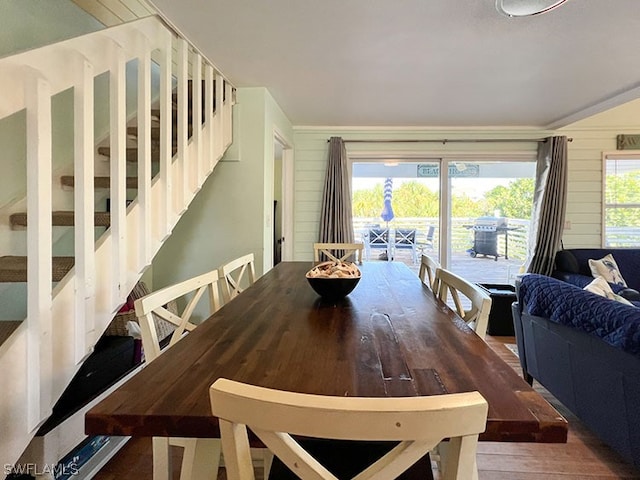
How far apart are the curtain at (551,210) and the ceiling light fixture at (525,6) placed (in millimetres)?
3118

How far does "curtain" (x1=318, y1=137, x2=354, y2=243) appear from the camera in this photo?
4535 mm

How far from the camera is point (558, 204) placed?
4352 millimetres

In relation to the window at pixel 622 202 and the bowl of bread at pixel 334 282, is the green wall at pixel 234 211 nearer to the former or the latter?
the bowl of bread at pixel 334 282

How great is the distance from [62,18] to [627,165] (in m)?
5.94

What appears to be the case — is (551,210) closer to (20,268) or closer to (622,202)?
(622,202)

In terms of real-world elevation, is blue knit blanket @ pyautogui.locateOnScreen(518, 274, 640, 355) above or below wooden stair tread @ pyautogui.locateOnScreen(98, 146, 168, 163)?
below

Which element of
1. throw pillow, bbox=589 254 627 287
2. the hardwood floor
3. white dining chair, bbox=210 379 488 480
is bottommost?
the hardwood floor

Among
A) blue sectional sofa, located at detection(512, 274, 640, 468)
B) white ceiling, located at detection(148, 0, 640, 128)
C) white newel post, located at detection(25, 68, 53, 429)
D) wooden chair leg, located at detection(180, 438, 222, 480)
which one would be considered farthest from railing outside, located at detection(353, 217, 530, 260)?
wooden chair leg, located at detection(180, 438, 222, 480)

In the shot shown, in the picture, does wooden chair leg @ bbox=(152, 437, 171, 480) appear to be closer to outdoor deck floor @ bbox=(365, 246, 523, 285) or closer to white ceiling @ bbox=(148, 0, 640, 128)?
white ceiling @ bbox=(148, 0, 640, 128)

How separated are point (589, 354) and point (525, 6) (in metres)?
1.77

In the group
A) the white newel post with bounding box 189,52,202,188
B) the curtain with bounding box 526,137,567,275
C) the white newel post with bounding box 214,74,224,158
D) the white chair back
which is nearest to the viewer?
the white chair back

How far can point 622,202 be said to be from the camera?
15.1 ft

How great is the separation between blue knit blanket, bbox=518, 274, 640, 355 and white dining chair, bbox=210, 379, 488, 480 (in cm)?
154

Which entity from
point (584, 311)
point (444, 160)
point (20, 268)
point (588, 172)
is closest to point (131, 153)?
→ point (20, 268)
